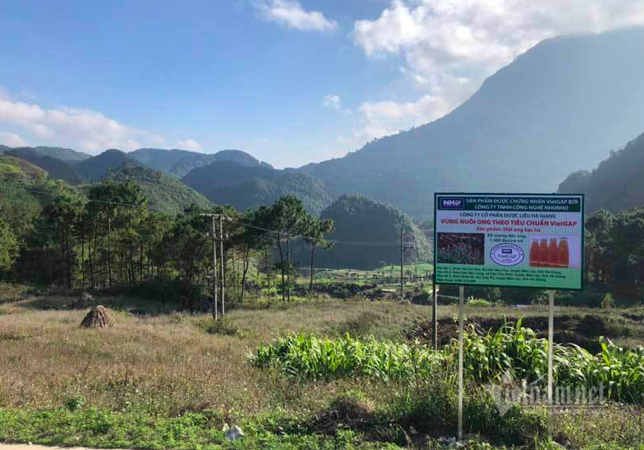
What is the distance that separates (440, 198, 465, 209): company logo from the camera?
495cm

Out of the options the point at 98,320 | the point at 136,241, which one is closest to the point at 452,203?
the point at 98,320

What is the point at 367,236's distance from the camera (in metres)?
123

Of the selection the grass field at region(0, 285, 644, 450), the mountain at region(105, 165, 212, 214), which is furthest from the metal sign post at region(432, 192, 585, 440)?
the mountain at region(105, 165, 212, 214)

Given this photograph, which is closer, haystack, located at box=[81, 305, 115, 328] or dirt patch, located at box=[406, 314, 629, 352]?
haystack, located at box=[81, 305, 115, 328]

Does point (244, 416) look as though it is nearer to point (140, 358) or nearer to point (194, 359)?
point (194, 359)

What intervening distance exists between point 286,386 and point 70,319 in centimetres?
1753

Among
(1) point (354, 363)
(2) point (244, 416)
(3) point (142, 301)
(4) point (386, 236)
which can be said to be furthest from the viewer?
(4) point (386, 236)

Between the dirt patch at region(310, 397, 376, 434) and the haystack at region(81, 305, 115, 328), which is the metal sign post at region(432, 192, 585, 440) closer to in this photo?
the dirt patch at region(310, 397, 376, 434)

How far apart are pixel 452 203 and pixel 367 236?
11903 cm

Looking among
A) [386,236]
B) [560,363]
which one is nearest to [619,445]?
A: [560,363]

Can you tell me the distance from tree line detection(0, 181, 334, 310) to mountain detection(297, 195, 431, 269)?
71780mm

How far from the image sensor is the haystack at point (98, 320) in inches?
653

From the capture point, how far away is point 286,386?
6434 mm

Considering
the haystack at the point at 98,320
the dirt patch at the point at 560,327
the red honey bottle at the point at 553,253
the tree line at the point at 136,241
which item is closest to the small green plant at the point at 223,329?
the haystack at the point at 98,320
